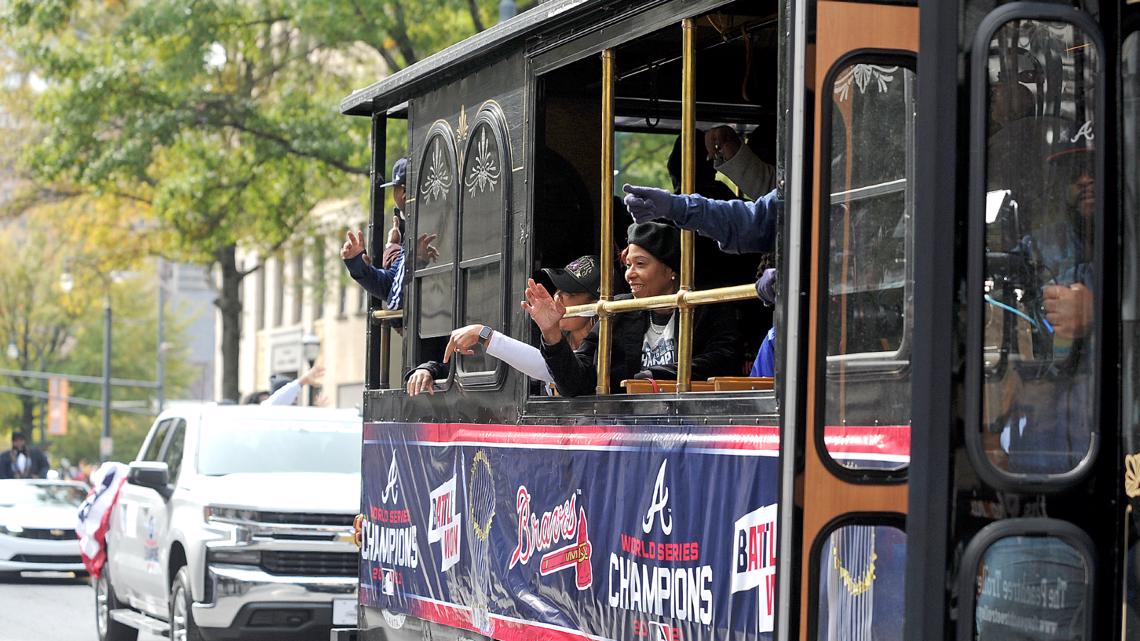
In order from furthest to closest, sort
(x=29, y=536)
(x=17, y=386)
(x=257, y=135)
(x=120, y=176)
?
1. (x=17, y=386)
2. (x=120, y=176)
3. (x=257, y=135)
4. (x=29, y=536)

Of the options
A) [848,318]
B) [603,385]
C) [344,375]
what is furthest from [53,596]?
[344,375]

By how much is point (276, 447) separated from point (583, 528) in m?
7.81

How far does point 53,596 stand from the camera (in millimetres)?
20672

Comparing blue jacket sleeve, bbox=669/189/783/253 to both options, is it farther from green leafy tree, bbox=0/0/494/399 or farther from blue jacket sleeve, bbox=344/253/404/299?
green leafy tree, bbox=0/0/494/399

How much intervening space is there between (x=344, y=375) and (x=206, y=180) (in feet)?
67.9

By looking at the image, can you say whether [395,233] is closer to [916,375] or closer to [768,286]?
[768,286]

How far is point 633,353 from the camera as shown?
614 cm

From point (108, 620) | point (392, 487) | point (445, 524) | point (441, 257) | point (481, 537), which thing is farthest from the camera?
point (108, 620)

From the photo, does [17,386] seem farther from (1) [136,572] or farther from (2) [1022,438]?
(2) [1022,438]

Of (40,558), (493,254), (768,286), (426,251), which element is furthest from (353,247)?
(40,558)

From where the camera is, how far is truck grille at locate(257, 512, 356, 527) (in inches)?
487

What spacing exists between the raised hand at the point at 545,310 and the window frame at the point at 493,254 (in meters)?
0.67

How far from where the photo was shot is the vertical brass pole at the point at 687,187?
559 cm

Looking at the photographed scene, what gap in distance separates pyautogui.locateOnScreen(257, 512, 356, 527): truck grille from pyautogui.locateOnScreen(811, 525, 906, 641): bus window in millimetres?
8514
